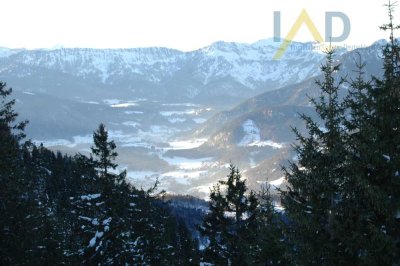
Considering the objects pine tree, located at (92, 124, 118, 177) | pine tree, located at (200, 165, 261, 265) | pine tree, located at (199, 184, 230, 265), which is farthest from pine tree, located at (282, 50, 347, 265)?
pine tree, located at (199, 184, 230, 265)

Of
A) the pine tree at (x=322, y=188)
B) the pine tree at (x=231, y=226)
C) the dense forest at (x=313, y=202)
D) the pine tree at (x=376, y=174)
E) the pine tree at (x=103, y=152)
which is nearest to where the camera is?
the pine tree at (x=376, y=174)

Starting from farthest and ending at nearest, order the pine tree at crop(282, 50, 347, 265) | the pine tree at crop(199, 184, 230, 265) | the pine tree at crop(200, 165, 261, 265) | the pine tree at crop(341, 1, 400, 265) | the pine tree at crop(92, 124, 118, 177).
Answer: the pine tree at crop(199, 184, 230, 265) → the pine tree at crop(200, 165, 261, 265) → the pine tree at crop(92, 124, 118, 177) → the pine tree at crop(282, 50, 347, 265) → the pine tree at crop(341, 1, 400, 265)

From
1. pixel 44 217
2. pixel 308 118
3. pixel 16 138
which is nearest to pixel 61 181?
pixel 44 217

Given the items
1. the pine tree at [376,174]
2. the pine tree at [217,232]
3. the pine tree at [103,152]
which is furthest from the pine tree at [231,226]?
the pine tree at [376,174]

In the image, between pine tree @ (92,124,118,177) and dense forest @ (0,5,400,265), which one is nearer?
dense forest @ (0,5,400,265)

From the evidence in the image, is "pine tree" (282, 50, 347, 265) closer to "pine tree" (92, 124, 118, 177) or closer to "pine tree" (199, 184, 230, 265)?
"pine tree" (92, 124, 118, 177)

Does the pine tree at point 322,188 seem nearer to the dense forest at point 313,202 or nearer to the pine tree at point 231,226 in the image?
the dense forest at point 313,202

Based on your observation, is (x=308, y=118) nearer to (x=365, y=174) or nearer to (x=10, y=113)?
(x=365, y=174)

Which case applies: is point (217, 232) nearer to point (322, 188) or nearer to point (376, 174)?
point (322, 188)

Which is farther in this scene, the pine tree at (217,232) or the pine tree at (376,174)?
the pine tree at (217,232)

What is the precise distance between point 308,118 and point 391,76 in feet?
12.7

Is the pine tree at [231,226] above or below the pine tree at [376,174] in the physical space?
below

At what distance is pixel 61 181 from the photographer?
312 ft

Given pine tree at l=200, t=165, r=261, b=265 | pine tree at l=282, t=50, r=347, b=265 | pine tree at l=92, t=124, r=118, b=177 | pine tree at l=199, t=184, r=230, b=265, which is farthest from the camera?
pine tree at l=199, t=184, r=230, b=265
